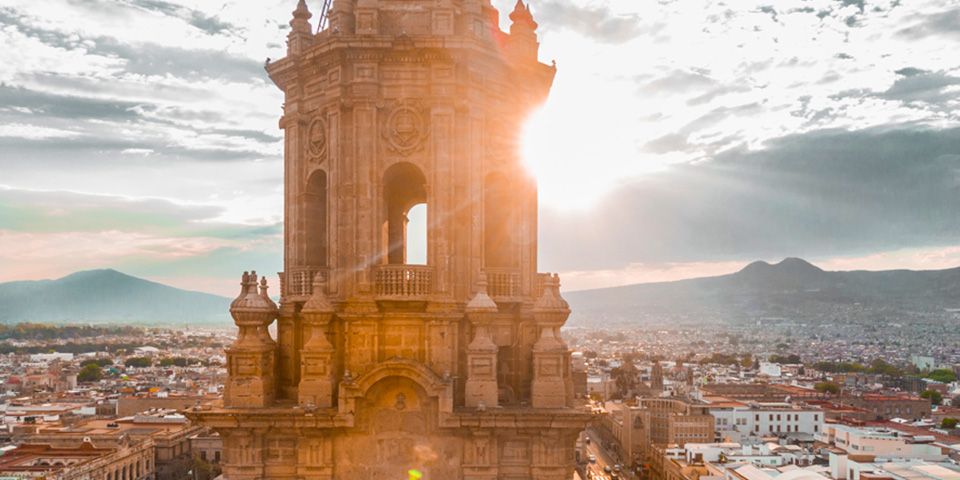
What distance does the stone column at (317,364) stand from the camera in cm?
1491

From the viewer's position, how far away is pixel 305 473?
49.1ft

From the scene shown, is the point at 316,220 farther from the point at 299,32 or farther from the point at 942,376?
the point at 942,376

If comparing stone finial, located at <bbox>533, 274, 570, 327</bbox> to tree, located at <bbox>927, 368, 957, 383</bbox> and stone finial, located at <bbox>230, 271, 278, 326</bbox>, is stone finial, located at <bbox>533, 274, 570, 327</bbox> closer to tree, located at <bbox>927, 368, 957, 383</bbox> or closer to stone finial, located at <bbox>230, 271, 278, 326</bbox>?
stone finial, located at <bbox>230, 271, 278, 326</bbox>

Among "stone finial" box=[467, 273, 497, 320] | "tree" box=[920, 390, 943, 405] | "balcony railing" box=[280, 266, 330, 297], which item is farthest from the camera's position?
"tree" box=[920, 390, 943, 405]

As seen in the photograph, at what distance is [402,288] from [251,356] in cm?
347

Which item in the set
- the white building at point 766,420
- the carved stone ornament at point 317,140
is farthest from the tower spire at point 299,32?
the white building at point 766,420

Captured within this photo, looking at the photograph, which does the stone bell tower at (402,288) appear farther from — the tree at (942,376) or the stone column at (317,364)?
the tree at (942,376)

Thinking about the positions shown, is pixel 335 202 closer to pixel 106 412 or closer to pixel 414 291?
pixel 414 291

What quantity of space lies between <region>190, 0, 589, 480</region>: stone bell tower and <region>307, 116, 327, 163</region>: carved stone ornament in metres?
0.04

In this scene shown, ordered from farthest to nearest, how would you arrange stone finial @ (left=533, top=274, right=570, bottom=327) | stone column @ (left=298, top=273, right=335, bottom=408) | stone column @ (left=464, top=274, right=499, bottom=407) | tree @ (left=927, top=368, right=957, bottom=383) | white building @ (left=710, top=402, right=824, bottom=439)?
tree @ (left=927, top=368, right=957, bottom=383)
white building @ (left=710, top=402, right=824, bottom=439)
stone finial @ (left=533, top=274, right=570, bottom=327)
stone column @ (left=464, top=274, right=499, bottom=407)
stone column @ (left=298, top=273, right=335, bottom=408)

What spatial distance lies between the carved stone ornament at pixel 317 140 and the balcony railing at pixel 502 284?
4.63 m

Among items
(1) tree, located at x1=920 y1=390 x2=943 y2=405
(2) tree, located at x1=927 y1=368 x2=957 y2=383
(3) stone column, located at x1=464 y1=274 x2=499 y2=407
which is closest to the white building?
(1) tree, located at x1=920 y1=390 x2=943 y2=405

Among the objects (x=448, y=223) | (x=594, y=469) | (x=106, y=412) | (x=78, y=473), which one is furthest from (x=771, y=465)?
(x=106, y=412)

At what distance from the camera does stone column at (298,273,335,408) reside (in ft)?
48.9
